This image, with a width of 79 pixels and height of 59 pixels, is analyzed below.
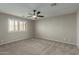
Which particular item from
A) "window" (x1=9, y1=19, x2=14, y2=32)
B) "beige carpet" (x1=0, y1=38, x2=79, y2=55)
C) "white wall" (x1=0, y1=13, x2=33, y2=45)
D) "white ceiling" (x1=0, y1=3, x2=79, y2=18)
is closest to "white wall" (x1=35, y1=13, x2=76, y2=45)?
"beige carpet" (x1=0, y1=38, x2=79, y2=55)

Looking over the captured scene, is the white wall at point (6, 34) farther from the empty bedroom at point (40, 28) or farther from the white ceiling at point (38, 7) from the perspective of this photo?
the white ceiling at point (38, 7)

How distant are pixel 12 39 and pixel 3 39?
2.66 ft

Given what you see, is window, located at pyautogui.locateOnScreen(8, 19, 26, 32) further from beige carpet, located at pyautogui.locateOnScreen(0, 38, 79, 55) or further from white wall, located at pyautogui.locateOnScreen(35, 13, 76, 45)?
beige carpet, located at pyautogui.locateOnScreen(0, 38, 79, 55)

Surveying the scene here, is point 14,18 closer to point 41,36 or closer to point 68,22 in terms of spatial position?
point 41,36

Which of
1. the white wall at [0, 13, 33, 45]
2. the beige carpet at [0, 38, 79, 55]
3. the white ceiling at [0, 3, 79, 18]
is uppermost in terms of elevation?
the white ceiling at [0, 3, 79, 18]

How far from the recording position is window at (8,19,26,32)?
17.4 feet

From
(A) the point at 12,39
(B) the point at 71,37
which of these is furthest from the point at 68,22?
(A) the point at 12,39

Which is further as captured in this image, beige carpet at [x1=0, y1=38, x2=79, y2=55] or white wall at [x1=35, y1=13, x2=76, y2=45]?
white wall at [x1=35, y1=13, x2=76, y2=45]

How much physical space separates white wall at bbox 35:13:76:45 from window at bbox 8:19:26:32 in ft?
5.83

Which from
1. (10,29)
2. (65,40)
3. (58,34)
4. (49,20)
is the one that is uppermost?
(49,20)

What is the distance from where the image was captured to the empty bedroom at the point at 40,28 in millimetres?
3729

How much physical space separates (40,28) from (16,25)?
2.61 meters

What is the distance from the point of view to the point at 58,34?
5457 millimetres

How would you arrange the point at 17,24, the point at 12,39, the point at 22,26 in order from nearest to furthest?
the point at 12,39, the point at 17,24, the point at 22,26
